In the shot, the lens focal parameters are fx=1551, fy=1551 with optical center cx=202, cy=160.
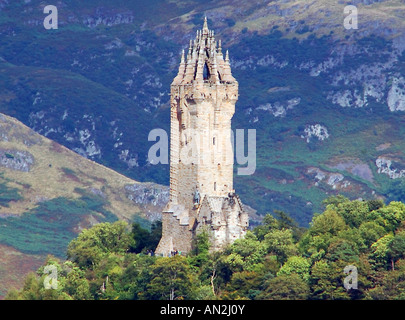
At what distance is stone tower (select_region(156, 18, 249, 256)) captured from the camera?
9494cm

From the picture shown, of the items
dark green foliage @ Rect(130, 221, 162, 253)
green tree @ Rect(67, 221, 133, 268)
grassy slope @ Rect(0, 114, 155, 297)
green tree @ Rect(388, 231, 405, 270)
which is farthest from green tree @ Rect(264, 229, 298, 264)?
grassy slope @ Rect(0, 114, 155, 297)

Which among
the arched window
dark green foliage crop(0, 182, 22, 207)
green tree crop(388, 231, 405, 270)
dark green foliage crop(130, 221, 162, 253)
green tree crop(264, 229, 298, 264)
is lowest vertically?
green tree crop(388, 231, 405, 270)

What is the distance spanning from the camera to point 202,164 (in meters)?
95.2

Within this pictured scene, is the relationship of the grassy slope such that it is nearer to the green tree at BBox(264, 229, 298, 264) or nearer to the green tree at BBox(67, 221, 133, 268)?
the green tree at BBox(67, 221, 133, 268)

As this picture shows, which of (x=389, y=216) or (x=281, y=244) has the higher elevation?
(x=389, y=216)

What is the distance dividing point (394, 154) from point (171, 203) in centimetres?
10626

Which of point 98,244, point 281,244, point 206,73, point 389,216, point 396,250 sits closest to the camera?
point 396,250

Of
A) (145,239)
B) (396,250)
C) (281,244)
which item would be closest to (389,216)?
(396,250)

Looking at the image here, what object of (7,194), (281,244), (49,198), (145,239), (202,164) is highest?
(7,194)

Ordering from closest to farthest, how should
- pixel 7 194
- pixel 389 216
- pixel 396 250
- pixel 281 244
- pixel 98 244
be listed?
pixel 396 250, pixel 281 244, pixel 389 216, pixel 98 244, pixel 7 194

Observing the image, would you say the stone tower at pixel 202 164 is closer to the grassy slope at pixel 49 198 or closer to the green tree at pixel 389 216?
the green tree at pixel 389 216

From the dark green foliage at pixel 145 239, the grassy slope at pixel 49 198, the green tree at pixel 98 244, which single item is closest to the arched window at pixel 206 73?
the dark green foliage at pixel 145 239

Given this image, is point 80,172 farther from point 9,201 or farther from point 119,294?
point 119,294

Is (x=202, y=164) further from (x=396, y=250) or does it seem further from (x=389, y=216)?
(x=396, y=250)
